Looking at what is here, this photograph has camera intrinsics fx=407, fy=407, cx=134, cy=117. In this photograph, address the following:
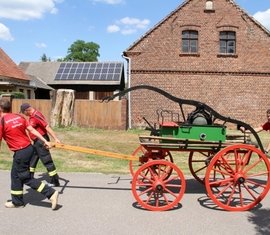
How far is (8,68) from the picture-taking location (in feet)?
112

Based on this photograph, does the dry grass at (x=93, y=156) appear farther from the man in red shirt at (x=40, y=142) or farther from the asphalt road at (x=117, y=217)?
the asphalt road at (x=117, y=217)

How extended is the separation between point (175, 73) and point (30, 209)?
17474mm

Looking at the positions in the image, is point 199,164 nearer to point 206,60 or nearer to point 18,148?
point 18,148

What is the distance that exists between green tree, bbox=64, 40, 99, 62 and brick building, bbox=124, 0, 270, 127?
60799 millimetres

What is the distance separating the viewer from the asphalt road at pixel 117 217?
5488 millimetres

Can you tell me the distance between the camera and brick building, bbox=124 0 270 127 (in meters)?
22.8

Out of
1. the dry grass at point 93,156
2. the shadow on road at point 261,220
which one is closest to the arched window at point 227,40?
the dry grass at point 93,156

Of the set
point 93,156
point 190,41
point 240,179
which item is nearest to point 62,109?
point 190,41

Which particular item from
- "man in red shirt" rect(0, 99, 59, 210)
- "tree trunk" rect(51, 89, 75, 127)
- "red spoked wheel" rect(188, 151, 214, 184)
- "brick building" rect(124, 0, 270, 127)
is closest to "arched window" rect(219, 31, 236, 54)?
"brick building" rect(124, 0, 270, 127)

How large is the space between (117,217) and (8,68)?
99.6 ft

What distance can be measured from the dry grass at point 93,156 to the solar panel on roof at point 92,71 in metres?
14.0

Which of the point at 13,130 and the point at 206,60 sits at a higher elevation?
the point at 206,60

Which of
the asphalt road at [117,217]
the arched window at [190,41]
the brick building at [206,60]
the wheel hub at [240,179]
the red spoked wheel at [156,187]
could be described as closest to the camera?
the asphalt road at [117,217]

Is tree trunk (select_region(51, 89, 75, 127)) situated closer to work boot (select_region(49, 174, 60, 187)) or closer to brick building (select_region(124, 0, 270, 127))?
brick building (select_region(124, 0, 270, 127))
